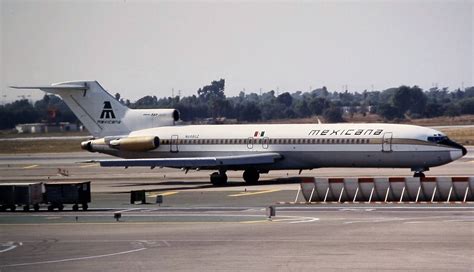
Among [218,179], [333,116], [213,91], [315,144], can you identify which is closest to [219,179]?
[218,179]

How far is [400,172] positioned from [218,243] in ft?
115

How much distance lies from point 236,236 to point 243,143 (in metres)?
27.0

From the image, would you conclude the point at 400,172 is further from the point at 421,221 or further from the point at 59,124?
the point at 59,124

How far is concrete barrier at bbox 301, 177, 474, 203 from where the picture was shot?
145ft

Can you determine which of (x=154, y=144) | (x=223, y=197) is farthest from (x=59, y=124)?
(x=223, y=197)

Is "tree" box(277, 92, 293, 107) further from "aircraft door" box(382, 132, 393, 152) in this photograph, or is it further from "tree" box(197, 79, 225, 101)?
"aircraft door" box(382, 132, 393, 152)

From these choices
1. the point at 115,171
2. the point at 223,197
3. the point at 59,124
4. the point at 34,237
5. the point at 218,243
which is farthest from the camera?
the point at 59,124

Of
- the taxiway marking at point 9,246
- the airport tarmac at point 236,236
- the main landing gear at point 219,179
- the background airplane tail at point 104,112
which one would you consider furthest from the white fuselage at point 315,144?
the taxiway marking at point 9,246

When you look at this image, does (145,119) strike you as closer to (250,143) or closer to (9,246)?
(250,143)

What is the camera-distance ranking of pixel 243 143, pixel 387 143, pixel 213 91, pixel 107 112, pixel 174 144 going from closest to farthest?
pixel 387 143, pixel 243 143, pixel 174 144, pixel 107 112, pixel 213 91

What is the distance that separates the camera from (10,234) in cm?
3575

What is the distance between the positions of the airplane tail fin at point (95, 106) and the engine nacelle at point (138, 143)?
2.33m

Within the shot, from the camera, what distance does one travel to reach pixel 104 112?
214 ft

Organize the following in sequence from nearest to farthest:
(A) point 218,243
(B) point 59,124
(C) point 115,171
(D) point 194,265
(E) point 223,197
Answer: (D) point 194,265 < (A) point 218,243 < (E) point 223,197 < (C) point 115,171 < (B) point 59,124
